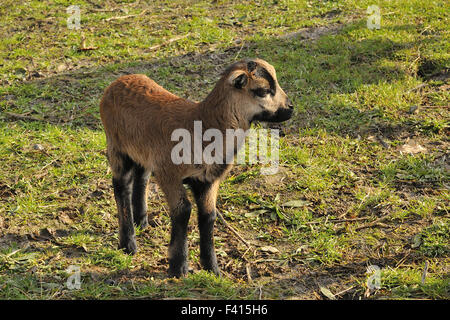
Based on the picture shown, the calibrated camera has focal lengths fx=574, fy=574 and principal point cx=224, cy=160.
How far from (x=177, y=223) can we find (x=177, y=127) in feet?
3.01

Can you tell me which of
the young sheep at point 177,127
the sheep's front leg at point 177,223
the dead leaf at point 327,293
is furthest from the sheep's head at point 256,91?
the dead leaf at point 327,293

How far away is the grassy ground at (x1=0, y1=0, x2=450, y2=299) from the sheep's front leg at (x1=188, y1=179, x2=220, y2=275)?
221 mm

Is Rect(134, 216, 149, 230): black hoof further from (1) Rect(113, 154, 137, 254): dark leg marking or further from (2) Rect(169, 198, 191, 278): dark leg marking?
(2) Rect(169, 198, 191, 278): dark leg marking

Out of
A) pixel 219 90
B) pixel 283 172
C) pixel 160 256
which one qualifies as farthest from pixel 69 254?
pixel 283 172

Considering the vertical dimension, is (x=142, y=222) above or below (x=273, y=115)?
below

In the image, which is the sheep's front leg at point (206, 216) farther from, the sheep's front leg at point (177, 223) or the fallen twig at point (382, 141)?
the fallen twig at point (382, 141)

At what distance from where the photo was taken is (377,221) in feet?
22.0

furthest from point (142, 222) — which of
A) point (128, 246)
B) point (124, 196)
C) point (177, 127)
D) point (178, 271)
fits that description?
point (177, 127)

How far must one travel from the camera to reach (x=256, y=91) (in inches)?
209

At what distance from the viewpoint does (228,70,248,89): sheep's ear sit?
5.17m

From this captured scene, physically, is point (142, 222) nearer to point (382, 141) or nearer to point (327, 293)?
point (327, 293)

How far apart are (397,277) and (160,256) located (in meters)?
2.46

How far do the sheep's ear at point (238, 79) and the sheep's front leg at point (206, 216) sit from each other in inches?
37.6

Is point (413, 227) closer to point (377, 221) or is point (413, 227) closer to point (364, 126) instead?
point (377, 221)
